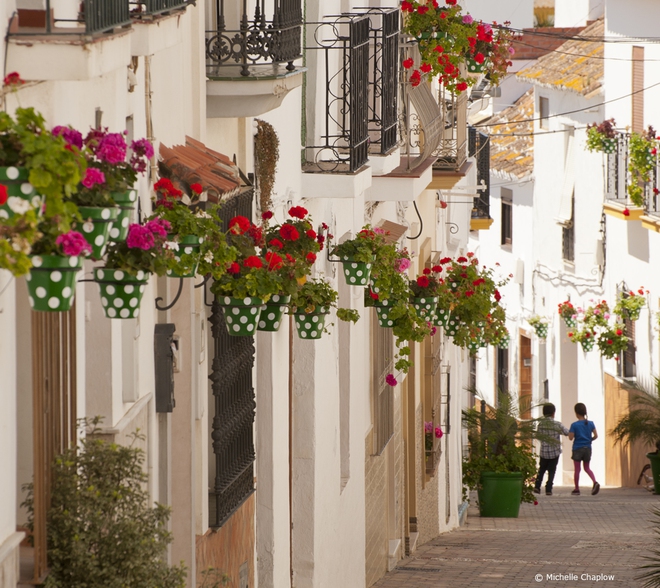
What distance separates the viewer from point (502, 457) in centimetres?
1933

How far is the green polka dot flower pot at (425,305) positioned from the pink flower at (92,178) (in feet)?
28.4

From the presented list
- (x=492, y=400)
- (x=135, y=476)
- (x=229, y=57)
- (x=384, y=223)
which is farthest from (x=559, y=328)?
(x=135, y=476)

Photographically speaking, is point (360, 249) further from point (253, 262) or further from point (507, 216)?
point (507, 216)

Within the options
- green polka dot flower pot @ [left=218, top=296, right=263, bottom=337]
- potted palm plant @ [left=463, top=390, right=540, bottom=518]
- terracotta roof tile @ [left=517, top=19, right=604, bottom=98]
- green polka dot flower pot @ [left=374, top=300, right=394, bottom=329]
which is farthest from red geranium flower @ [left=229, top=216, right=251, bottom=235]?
terracotta roof tile @ [left=517, top=19, right=604, bottom=98]

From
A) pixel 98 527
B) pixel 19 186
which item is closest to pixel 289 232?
pixel 98 527

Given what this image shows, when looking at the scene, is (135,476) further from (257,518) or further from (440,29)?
(440,29)

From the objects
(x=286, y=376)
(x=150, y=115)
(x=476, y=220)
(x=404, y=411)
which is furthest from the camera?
(x=476, y=220)

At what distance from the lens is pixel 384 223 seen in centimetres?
1388

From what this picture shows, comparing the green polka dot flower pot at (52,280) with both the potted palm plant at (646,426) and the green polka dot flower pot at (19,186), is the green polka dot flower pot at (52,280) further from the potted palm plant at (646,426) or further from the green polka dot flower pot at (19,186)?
the potted palm plant at (646,426)

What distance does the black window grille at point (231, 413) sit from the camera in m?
7.10

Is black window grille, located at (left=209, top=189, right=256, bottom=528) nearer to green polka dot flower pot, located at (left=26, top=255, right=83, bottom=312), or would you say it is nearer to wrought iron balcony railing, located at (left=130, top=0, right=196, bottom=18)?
wrought iron balcony railing, located at (left=130, top=0, right=196, bottom=18)

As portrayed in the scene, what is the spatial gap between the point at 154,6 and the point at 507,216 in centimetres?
2816

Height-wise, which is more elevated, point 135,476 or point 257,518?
point 135,476

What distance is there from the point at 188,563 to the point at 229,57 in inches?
105
